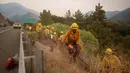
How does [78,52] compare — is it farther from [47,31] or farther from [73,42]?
[47,31]

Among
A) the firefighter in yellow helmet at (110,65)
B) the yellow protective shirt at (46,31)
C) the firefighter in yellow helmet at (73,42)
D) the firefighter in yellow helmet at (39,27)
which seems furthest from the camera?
the firefighter in yellow helmet at (39,27)

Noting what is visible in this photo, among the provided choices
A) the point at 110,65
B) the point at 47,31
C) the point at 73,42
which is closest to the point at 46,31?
the point at 47,31

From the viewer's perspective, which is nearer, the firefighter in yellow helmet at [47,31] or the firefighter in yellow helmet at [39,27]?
the firefighter in yellow helmet at [47,31]

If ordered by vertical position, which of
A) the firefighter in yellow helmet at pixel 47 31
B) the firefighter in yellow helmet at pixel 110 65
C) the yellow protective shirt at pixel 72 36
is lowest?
the firefighter in yellow helmet at pixel 110 65

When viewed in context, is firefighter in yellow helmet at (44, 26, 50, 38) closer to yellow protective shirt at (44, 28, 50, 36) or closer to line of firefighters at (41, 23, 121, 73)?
yellow protective shirt at (44, 28, 50, 36)

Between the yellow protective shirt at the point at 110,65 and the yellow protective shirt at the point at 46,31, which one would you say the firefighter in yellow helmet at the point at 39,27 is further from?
the yellow protective shirt at the point at 110,65

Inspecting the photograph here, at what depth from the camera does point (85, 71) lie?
16.9ft

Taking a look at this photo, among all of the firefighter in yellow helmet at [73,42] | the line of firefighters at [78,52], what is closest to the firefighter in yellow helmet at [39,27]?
the line of firefighters at [78,52]

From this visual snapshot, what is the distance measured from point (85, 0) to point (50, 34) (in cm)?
223

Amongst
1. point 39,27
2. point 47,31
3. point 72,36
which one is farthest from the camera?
point 39,27

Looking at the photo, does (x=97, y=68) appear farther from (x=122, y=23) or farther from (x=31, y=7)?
(x=122, y=23)

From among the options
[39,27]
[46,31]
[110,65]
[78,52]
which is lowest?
[110,65]

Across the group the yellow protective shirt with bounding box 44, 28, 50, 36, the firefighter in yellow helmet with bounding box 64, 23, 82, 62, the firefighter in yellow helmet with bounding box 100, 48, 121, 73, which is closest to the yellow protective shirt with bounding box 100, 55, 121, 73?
the firefighter in yellow helmet with bounding box 100, 48, 121, 73

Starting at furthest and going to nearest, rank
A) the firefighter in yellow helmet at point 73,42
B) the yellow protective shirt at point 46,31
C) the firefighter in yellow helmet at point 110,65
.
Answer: the yellow protective shirt at point 46,31
the firefighter in yellow helmet at point 73,42
the firefighter in yellow helmet at point 110,65
